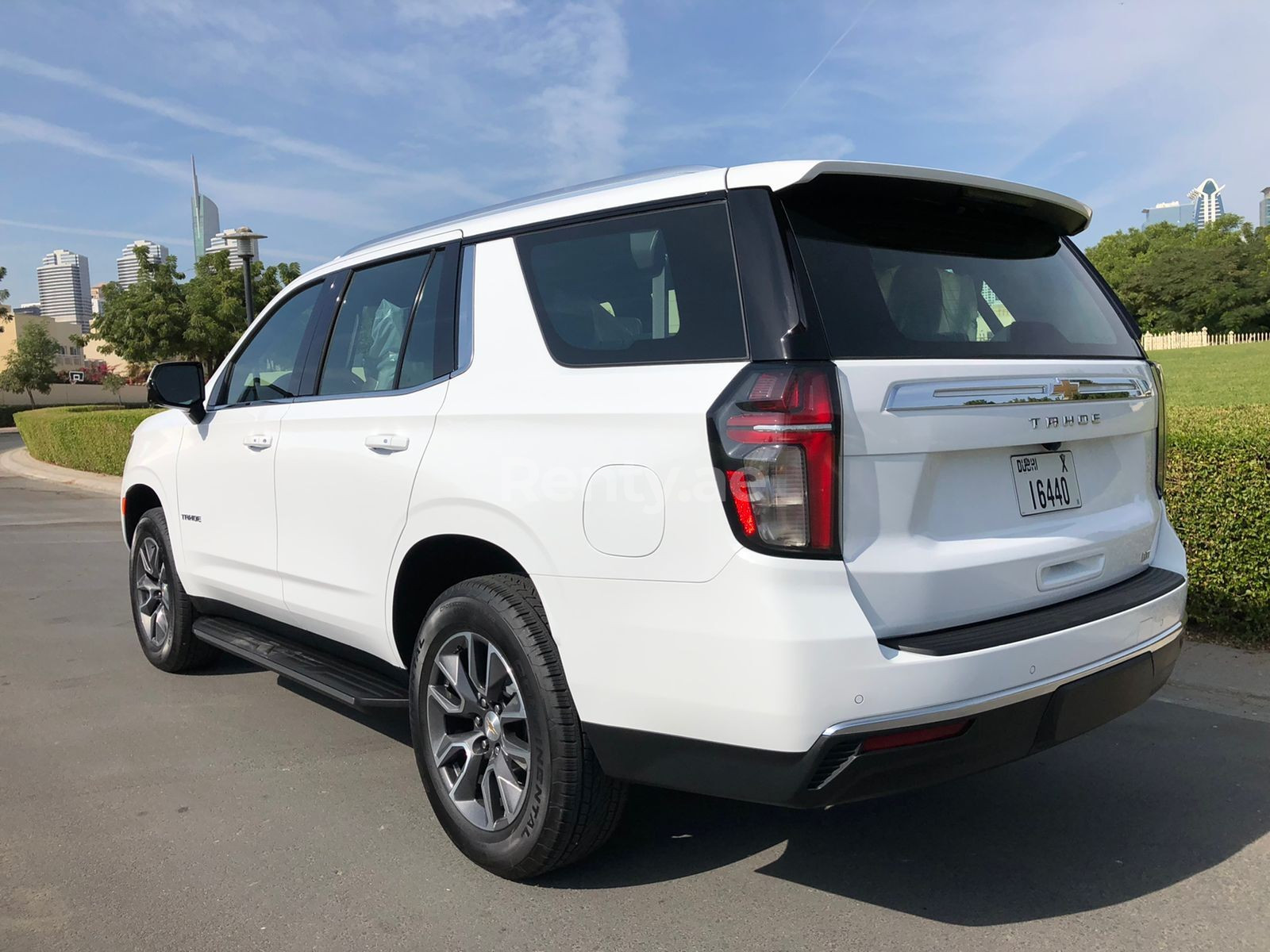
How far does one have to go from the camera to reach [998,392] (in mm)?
2684

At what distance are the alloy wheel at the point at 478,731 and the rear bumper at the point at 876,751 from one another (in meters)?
0.41

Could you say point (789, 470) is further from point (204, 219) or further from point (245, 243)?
point (204, 219)

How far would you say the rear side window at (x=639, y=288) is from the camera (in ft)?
8.68

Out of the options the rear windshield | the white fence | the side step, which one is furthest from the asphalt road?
the white fence

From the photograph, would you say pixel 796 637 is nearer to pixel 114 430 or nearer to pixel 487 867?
pixel 487 867

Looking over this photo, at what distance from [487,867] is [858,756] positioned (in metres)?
1.25

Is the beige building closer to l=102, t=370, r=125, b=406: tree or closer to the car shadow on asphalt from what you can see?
l=102, t=370, r=125, b=406: tree

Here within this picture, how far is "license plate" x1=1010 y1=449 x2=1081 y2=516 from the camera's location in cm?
275

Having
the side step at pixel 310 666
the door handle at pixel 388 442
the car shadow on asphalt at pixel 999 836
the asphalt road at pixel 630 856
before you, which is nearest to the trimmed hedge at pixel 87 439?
the side step at pixel 310 666

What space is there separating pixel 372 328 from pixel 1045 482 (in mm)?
2355

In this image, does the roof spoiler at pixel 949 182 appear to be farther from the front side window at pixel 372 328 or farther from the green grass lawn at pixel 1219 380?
the green grass lawn at pixel 1219 380

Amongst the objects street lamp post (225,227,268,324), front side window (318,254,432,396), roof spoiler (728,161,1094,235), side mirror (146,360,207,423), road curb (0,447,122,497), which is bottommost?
road curb (0,447,122,497)

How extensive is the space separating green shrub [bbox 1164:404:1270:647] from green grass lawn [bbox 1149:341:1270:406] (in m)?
8.57

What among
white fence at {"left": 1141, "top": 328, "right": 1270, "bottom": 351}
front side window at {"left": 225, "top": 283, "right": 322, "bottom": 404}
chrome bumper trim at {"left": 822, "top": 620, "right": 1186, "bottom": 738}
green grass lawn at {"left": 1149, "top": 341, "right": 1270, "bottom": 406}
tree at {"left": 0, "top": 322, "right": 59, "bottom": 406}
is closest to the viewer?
chrome bumper trim at {"left": 822, "top": 620, "right": 1186, "bottom": 738}
